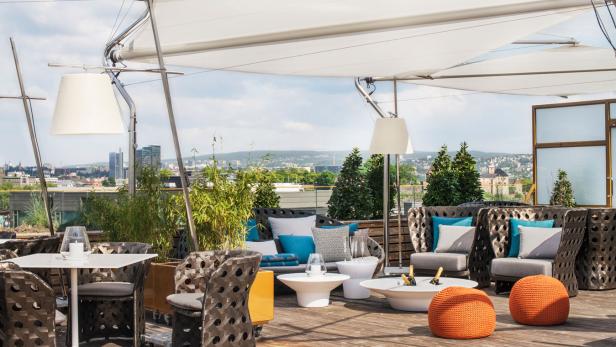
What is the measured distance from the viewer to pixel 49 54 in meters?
24.8

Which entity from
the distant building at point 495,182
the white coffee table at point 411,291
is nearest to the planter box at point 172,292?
the white coffee table at point 411,291

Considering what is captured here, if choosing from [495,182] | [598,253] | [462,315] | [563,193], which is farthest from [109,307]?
[563,193]

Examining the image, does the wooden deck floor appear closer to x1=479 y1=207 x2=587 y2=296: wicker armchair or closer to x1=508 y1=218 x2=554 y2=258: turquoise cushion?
x1=479 y1=207 x2=587 y2=296: wicker armchair

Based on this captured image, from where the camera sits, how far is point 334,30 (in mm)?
8305

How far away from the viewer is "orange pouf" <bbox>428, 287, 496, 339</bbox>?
731 centimetres

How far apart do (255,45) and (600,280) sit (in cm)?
500

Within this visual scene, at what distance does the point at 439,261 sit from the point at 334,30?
3621 millimetres

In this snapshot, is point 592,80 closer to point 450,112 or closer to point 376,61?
point 376,61

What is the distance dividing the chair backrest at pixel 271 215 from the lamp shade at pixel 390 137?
1138 millimetres

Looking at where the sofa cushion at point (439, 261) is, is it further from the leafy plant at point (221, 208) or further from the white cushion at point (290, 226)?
the leafy plant at point (221, 208)

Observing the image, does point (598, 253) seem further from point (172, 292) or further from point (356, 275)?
point (172, 292)

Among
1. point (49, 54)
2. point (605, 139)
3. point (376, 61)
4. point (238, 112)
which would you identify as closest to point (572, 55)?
point (376, 61)

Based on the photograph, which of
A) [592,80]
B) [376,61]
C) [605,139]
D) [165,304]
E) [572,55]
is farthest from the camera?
[605,139]

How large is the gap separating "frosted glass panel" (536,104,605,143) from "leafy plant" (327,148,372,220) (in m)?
4.03
